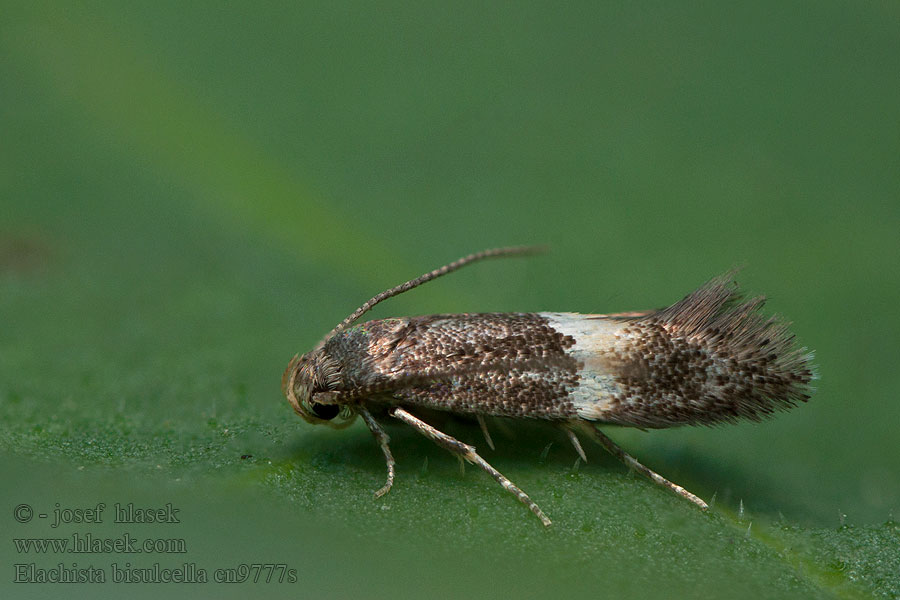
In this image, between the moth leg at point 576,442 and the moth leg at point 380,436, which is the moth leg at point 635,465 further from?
the moth leg at point 380,436

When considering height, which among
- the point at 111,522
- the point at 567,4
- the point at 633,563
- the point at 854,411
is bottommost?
the point at 111,522

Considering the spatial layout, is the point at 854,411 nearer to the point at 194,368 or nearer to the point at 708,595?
the point at 708,595

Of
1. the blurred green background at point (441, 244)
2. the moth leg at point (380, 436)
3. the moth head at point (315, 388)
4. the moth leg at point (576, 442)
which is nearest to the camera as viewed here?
the blurred green background at point (441, 244)

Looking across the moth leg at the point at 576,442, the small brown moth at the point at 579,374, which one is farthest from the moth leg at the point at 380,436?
the moth leg at the point at 576,442

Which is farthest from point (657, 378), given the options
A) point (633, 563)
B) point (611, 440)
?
point (633, 563)

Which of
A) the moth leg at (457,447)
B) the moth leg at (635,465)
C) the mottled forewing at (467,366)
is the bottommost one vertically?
the moth leg at (457,447)

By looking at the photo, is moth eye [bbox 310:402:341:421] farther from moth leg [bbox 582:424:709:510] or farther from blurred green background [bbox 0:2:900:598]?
moth leg [bbox 582:424:709:510]

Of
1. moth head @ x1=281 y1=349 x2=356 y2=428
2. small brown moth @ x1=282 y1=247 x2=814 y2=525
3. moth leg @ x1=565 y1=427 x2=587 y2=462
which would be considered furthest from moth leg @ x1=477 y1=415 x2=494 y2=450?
moth head @ x1=281 y1=349 x2=356 y2=428

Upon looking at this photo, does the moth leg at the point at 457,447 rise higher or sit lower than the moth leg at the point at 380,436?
higher
